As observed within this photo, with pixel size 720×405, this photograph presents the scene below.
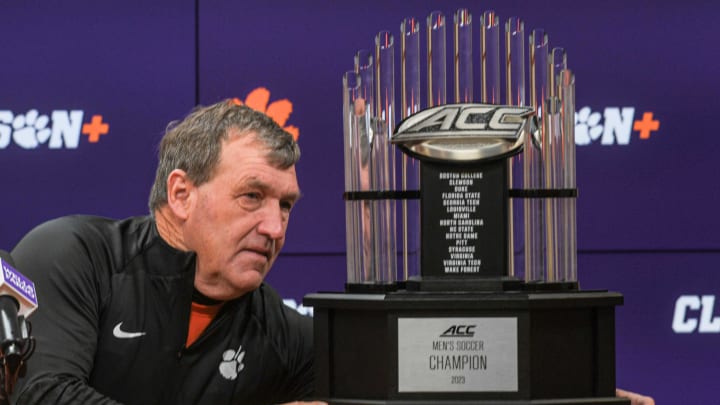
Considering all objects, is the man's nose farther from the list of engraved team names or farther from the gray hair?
the list of engraved team names

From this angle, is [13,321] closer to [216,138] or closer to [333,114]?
[216,138]

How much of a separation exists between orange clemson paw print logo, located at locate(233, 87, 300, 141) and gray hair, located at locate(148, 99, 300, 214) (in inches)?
37.0

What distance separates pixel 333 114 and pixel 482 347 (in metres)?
1.51

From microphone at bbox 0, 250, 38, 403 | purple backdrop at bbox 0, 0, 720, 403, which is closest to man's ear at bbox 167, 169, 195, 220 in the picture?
microphone at bbox 0, 250, 38, 403

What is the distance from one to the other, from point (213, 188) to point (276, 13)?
1.17 meters

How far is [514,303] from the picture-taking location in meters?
1.69

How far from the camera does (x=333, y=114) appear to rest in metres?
3.12

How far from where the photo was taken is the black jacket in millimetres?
2010

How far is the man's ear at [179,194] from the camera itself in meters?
2.13

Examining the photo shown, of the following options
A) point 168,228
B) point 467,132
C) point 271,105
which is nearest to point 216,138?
point 168,228

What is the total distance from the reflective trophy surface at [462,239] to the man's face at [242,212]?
0.71 feet

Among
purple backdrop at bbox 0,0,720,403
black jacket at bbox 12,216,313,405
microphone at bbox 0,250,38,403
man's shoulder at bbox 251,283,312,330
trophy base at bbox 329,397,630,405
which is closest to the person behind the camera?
microphone at bbox 0,250,38,403

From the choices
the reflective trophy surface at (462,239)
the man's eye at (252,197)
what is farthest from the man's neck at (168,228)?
the reflective trophy surface at (462,239)

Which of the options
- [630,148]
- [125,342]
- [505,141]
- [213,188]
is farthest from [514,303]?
[630,148]
